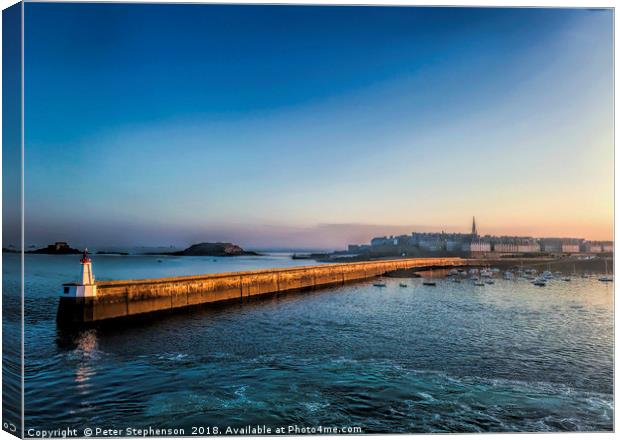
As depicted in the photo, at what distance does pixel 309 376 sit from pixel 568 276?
110 ft

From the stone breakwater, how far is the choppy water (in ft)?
3.56

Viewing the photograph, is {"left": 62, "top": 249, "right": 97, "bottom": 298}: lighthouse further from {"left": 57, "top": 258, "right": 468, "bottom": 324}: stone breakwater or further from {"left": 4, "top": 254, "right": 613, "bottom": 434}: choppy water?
{"left": 4, "top": 254, "right": 613, "bottom": 434}: choppy water

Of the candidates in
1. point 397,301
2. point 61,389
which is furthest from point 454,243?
point 61,389

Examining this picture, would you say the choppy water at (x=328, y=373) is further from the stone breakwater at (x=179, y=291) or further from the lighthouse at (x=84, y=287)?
the lighthouse at (x=84, y=287)

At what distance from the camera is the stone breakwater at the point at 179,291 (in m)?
13.2

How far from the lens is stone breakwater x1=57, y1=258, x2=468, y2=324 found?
13.2 meters

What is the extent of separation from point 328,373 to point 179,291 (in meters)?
10.8

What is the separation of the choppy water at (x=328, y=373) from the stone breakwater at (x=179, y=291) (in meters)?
1.08

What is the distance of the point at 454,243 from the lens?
64.2m

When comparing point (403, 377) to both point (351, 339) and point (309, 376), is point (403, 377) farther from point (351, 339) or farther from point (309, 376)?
point (351, 339)

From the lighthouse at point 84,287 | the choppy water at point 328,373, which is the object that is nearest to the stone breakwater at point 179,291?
the lighthouse at point 84,287

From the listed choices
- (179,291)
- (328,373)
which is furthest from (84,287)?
(328,373)

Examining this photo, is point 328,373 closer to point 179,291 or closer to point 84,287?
point 84,287

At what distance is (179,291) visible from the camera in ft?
58.1
